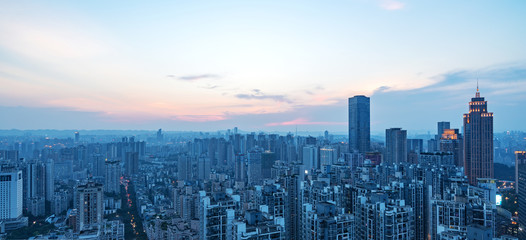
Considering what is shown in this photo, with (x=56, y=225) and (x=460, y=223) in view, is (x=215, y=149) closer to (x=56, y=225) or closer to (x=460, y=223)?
(x=56, y=225)

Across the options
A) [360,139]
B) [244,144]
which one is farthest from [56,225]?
[360,139]

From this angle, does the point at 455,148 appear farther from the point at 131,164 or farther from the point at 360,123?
the point at 131,164

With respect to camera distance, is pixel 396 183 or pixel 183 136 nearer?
pixel 396 183

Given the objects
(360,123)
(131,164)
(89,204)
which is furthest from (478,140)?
(131,164)

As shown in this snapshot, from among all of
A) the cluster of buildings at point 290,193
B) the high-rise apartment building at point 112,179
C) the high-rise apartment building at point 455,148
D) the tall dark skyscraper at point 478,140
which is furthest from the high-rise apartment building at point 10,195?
the tall dark skyscraper at point 478,140

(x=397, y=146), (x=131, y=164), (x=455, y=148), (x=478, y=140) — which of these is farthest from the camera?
(x=131, y=164)

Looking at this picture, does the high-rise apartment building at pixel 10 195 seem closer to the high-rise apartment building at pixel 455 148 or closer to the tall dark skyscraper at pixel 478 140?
the high-rise apartment building at pixel 455 148
